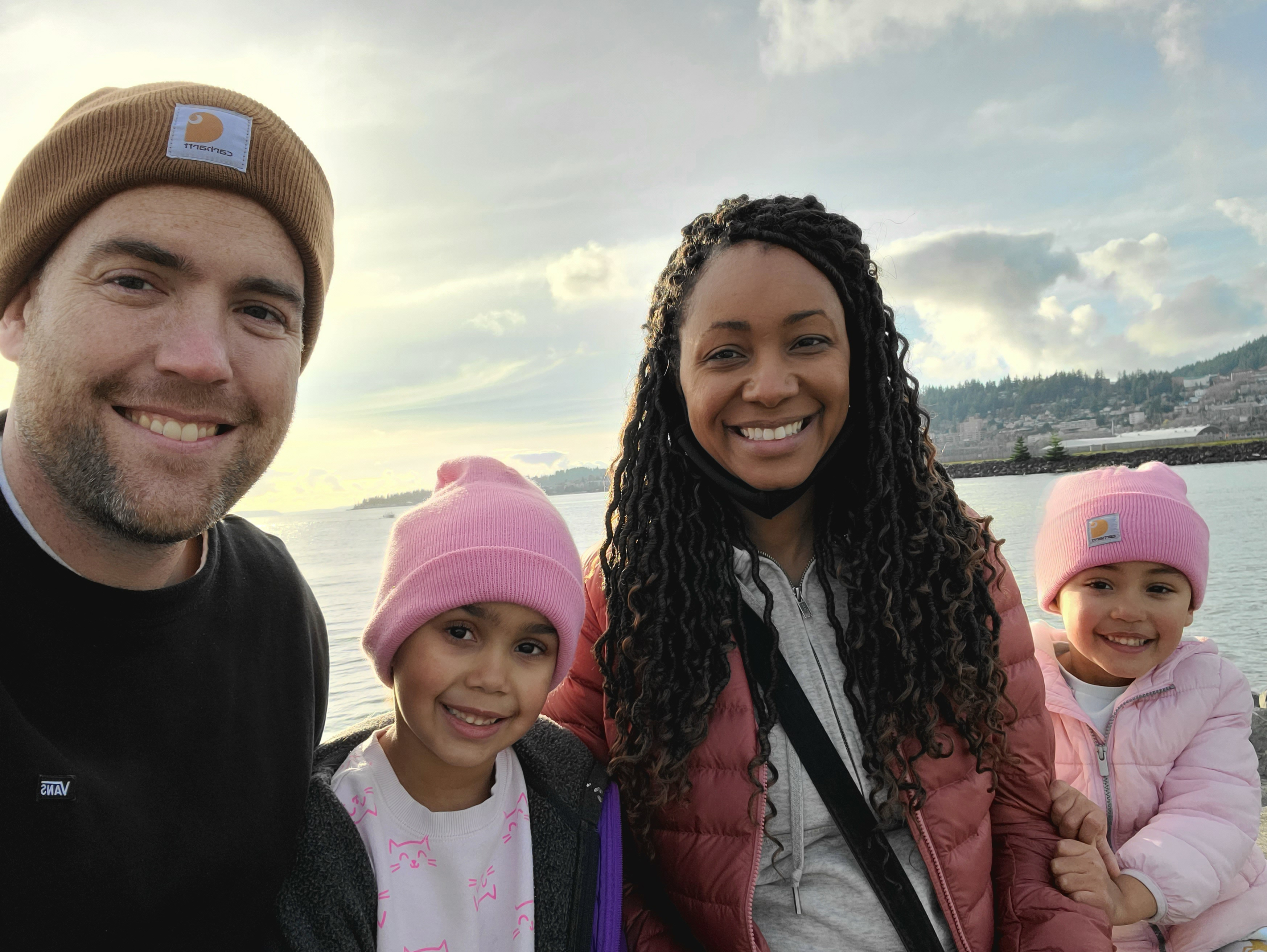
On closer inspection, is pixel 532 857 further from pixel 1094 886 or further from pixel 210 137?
pixel 210 137

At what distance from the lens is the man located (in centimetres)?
174

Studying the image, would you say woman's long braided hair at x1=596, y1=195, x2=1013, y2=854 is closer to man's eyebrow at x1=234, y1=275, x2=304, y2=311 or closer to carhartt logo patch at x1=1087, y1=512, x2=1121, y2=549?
carhartt logo patch at x1=1087, y1=512, x2=1121, y2=549

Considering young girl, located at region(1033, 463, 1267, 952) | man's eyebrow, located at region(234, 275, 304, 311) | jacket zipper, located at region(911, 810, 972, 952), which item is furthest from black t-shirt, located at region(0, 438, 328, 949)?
young girl, located at region(1033, 463, 1267, 952)

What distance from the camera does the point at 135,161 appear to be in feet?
6.61

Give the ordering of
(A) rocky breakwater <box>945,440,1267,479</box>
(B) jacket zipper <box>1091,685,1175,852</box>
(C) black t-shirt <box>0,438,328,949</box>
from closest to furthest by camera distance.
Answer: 1. (C) black t-shirt <box>0,438,328,949</box>
2. (B) jacket zipper <box>1091,685,1175,852</box>
3. (A) rocky breakwater <box>945,440,1267,479</box>

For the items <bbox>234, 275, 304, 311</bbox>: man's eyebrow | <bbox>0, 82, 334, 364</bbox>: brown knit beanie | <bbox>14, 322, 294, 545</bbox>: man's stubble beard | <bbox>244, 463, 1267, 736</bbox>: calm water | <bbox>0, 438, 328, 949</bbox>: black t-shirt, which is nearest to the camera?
<bbox>0, 438, 328, 949</bbox>: black t-shirt

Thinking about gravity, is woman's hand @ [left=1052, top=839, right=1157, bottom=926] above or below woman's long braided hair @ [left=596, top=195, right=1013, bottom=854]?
below

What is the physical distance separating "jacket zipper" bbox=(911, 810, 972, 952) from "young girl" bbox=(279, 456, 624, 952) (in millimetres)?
897

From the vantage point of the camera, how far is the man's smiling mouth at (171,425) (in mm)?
1976

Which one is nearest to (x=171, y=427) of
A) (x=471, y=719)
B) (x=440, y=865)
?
(x=471, y=719)

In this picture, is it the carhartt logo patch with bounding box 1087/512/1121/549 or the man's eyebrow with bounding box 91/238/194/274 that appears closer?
the man's eyebrow with bounding box 91/238/194/274

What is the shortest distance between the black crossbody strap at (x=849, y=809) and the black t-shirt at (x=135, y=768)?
4.58 feet

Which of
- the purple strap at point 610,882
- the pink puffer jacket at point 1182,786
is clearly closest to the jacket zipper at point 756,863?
the purple strap at point 610,882

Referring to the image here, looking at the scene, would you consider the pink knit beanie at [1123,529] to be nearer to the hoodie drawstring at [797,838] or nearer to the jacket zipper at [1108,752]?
the jacket zipper at [1108,752]
